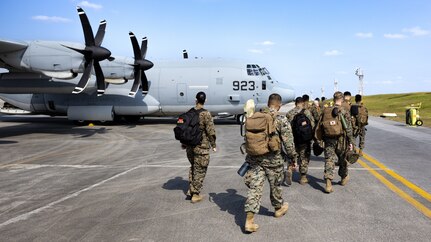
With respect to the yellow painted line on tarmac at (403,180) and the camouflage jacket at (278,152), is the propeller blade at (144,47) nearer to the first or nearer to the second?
the yellow painted line on tarmac at (403,180)

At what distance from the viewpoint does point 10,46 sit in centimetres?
1448

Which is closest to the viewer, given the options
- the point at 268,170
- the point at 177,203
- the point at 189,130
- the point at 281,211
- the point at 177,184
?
the point at 268,170

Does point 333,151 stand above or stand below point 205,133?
below

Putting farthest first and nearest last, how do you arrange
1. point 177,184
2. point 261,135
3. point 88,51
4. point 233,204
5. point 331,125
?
1. point 88,51
2. point 177,184
3. point 331,125
4. point 233,204
5. point 261,135

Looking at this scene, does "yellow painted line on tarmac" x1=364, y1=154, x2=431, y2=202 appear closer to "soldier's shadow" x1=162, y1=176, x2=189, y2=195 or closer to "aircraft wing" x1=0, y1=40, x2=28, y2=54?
"soldier's shadow" x1=162, y1=176, x2=189, y2=195

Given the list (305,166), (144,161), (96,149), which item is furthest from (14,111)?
(305,166)

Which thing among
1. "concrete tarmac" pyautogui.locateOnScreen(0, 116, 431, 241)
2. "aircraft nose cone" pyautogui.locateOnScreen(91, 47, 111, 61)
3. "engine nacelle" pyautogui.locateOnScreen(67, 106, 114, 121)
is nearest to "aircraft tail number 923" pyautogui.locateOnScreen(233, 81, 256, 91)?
"engine nacelle" pyautogui.locateOnScreen(67, 106, 114, 121)

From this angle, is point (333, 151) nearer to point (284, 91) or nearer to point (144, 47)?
point (284, 91)

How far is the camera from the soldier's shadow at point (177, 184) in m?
7.35

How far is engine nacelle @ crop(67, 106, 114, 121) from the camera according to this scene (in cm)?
2125

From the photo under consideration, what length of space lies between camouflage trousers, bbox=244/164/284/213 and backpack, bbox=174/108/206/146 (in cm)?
133

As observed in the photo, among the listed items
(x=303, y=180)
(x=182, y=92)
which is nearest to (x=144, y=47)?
(x=182, y=92)

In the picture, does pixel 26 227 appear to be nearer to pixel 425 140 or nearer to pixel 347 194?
pixel 347 194

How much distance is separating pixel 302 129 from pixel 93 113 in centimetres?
1701
